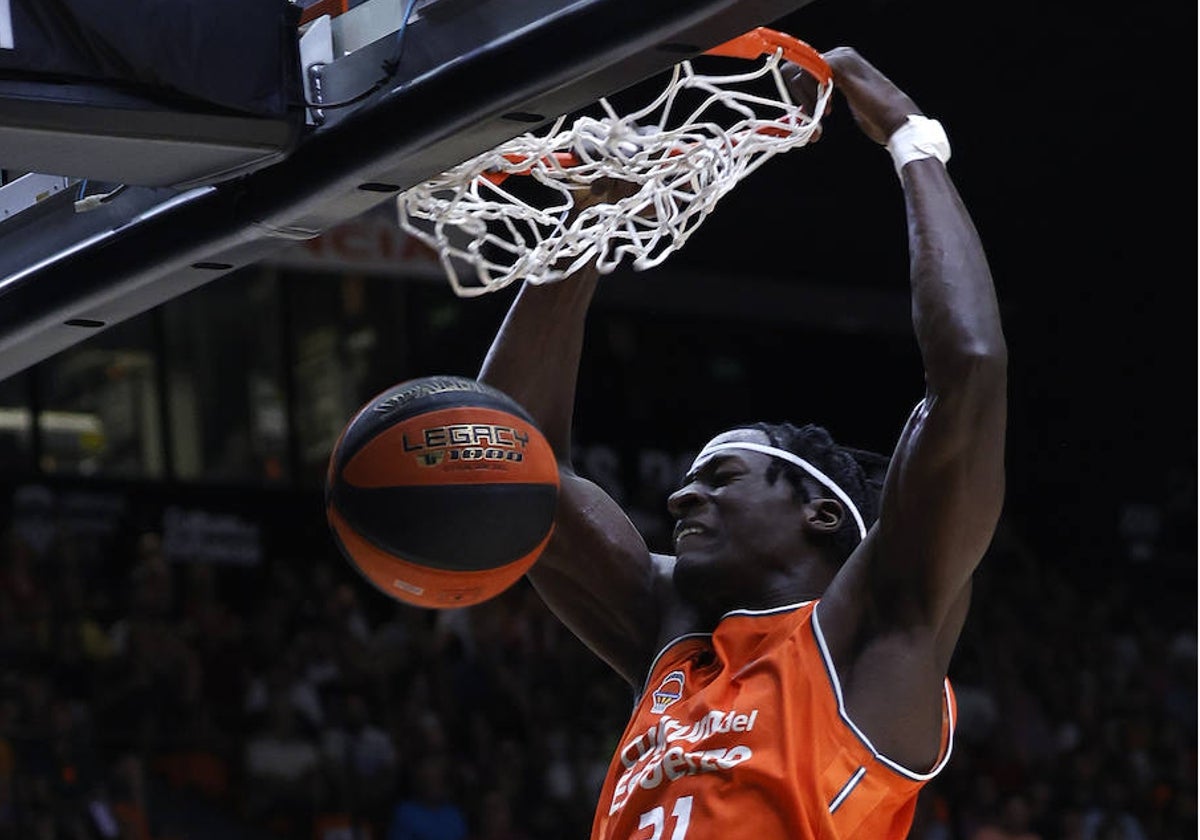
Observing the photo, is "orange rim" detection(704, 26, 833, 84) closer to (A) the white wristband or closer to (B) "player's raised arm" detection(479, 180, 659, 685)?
(A) the white wristband

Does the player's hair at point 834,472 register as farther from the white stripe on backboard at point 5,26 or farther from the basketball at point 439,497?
the white stripe on backboard at point 5,26

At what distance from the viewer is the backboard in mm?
2352

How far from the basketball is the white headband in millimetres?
689

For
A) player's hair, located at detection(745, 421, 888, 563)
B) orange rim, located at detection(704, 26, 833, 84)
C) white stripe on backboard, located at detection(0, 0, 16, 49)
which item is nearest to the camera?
white stripe on backboard, located at detection(0, 0, 16, 49)

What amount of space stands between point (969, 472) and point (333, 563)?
28.9 feet

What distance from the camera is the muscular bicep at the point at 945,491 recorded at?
2.98 m

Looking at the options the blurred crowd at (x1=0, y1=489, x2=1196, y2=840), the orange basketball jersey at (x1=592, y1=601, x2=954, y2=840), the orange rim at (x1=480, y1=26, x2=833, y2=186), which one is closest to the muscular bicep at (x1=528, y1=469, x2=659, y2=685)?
the orange basketball jersey at (x1=592, y1=601, x2=954, y2=840)

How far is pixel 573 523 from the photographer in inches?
143

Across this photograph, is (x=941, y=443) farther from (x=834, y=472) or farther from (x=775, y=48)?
(x=775, y=48)

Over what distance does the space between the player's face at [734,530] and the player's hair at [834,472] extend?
0.03 m

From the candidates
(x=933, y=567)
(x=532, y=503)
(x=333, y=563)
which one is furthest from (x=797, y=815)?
A: (x=333, y=563)

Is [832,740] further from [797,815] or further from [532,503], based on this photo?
[532,503]

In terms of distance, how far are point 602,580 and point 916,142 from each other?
1.01 m

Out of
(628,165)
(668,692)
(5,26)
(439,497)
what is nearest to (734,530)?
(668,692)
